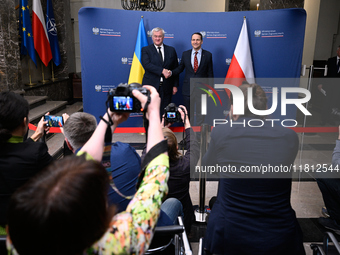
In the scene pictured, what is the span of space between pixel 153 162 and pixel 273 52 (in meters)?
4.67

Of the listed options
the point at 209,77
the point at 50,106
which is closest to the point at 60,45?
the point at 50,106

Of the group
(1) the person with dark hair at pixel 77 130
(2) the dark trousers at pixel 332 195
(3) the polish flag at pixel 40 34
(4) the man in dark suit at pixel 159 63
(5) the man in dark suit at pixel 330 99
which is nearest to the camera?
(1) the person with dark hair at pixel 77 130

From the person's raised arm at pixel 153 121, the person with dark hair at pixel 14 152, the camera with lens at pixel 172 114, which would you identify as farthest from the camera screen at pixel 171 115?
the person's raised arm at pixel 153 121

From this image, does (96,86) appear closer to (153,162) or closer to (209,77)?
(209,77)

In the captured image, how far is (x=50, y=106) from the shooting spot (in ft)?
19.0

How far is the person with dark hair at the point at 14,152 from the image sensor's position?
1.38 m

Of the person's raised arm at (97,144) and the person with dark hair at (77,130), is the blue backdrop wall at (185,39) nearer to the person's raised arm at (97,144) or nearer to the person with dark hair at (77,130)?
the person with dark hair at (77,130)

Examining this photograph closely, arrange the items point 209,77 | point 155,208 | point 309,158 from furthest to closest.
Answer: point 209,77
point 309,158
point 155,208

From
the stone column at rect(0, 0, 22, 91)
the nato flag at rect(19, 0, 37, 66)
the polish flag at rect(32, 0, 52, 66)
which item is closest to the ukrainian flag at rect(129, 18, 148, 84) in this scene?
the stone column at rect(0, 0, 22, 91)

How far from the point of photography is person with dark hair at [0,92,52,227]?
54.4 inches

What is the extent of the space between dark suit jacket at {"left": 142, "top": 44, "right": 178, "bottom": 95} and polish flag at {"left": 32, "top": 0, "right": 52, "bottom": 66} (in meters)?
2.97

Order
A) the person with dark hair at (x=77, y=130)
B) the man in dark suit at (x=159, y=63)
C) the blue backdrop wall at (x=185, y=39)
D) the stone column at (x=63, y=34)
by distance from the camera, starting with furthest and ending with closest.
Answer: the stone column at (x=63, y=34), the blue backdrop wall at (x=185, y=39), the man in dark suit at (x=159, y=63), the person with dark hair at (x=77, y=130)

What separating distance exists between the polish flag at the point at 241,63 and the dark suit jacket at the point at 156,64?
0.96m

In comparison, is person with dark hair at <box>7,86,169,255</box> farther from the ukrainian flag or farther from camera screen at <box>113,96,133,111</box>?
the ukrainian flag
